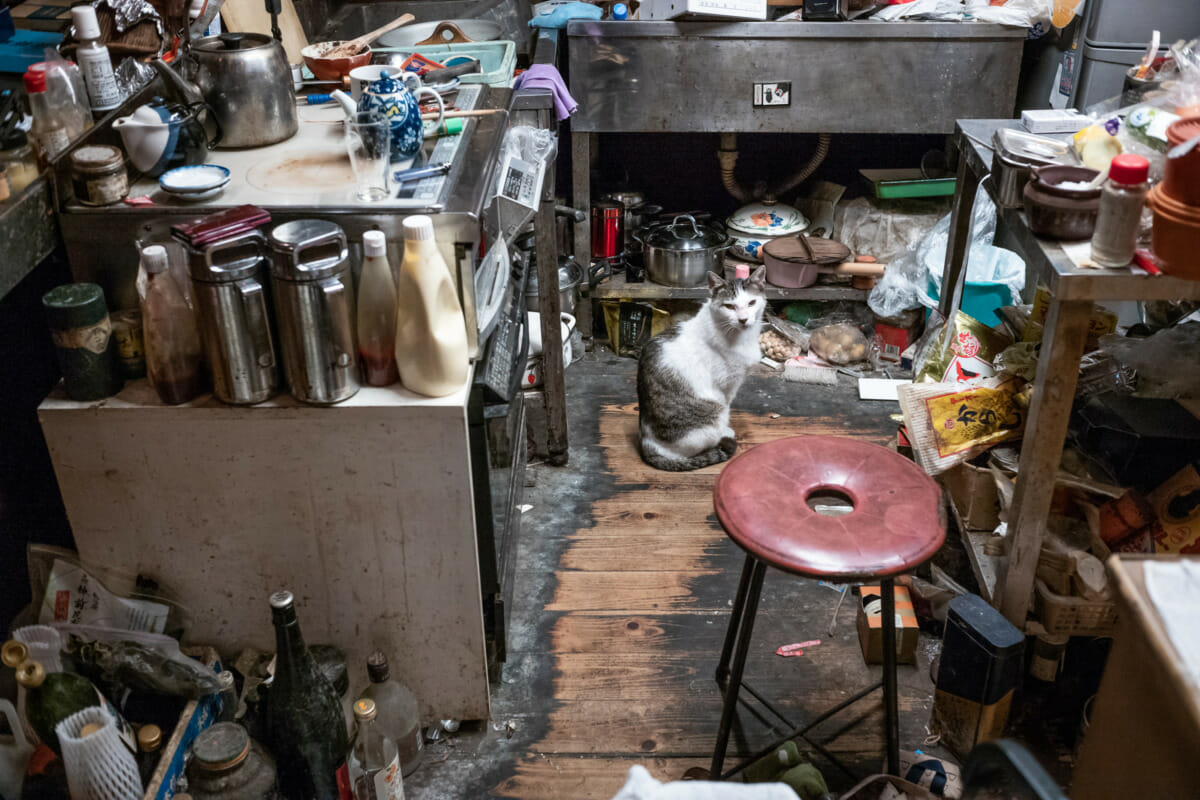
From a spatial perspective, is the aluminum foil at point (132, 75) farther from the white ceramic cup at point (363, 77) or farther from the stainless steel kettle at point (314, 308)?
the stainless steel kettle at point (314, 308)

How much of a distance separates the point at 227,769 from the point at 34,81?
4.97ft

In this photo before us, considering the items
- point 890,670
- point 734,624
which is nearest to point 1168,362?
point 890,670

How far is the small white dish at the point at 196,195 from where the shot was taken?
2.09 m

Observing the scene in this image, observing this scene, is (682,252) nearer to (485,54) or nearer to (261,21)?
(485,54)

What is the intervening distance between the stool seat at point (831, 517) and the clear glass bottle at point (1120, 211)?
1.91 ft

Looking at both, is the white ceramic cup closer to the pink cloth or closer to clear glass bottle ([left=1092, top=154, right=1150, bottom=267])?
the pink cloth

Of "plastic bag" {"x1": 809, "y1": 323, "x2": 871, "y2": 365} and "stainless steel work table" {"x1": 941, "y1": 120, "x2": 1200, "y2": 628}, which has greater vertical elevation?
"stainless steel work table" {"x1": 941, "y1": 120, "x2": 1200, "y2": 628}

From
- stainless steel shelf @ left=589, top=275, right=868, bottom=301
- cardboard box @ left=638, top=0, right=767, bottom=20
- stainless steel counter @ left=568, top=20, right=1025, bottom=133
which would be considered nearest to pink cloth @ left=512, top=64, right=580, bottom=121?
stainless steel counter @ left=568, top=20, right=1025, bottom=133

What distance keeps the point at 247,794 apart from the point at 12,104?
1596 mm

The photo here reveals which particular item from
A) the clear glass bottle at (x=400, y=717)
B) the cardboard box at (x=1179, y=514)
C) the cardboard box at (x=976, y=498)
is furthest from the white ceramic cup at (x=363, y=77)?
the cardboard box at (x=1179, y=514)

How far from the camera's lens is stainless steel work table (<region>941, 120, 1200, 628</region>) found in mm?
1918

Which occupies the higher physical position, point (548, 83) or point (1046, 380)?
point (548, 83)

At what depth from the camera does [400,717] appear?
2.33 meters

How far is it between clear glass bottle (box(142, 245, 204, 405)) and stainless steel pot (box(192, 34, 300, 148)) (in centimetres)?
50
